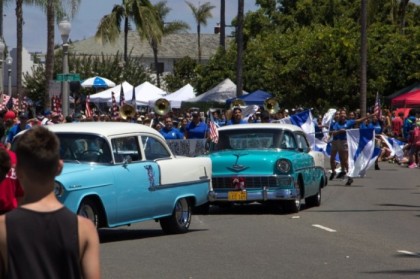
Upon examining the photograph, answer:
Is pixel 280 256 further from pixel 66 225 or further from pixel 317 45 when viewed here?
pixel 317 45

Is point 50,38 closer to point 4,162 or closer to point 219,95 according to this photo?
point 219,95

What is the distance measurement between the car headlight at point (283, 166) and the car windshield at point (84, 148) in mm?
4692

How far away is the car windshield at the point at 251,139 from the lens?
63.9ft

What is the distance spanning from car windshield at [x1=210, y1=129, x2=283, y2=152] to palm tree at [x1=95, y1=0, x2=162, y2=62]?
1943 inches

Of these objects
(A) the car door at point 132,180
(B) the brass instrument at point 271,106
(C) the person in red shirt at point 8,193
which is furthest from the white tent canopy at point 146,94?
(C) the person in red shirt at point 8,193

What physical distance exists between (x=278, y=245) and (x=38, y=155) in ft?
32.0

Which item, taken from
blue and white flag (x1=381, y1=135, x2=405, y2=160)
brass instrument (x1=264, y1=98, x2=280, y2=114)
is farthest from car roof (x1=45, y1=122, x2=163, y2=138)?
blue and white flag (x1=381, y1=135, x2=405, y2=160)

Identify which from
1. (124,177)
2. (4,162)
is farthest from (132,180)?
(4,162)

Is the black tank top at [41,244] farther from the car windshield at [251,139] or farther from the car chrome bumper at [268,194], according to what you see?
the car windshield at [251,139]

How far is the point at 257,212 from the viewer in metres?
19.6

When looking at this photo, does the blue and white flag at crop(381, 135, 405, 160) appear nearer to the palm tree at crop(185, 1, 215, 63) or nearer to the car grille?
the car grille

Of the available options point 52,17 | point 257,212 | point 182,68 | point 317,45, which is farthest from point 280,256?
point 182,68

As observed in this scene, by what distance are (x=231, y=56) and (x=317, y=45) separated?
44.3ft

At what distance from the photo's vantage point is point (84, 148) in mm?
14609
